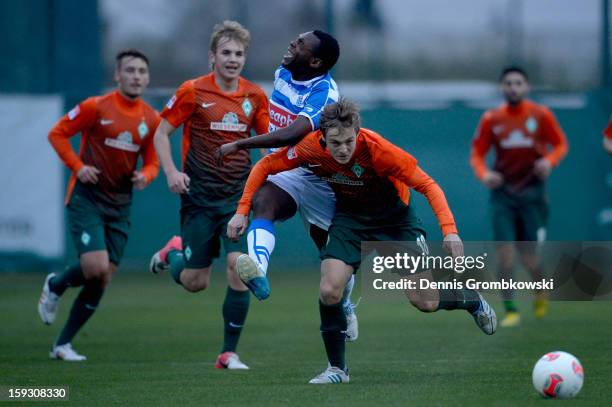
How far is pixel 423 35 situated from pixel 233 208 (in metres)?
11.0

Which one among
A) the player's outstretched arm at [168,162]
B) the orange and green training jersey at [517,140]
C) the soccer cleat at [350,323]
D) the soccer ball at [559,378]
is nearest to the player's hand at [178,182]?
the player's outstretched arm at [168,162]

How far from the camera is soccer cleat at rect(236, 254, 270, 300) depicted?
24.1 ft

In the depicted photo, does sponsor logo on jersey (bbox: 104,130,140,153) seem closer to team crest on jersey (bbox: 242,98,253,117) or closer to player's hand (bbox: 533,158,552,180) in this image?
team crest on jersey (bbox: 242,98,253,117)

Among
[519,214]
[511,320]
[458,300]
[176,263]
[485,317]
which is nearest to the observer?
[458,300]

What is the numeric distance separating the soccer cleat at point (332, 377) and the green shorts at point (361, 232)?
666 mm

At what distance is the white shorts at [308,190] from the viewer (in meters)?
8.30

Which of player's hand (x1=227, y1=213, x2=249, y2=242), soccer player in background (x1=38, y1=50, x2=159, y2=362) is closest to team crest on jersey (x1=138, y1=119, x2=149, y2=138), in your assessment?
soccer player in background (x1=38, y1=50, x2=159, y2=362)

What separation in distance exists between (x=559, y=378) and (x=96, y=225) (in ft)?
14.6

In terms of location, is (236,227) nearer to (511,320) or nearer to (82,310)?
(82,310)

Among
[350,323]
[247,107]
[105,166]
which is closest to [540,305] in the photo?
[350,323]

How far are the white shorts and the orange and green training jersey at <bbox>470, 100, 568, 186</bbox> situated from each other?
4.59 metres

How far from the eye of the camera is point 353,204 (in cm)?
800

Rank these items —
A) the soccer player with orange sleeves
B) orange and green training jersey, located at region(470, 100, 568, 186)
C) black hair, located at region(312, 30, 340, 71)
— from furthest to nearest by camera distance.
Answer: orange and green training jersey, located at region(470, 100, 568, 186), black hair, located at region(312, 30, 340, 71), the soccer player with orange sleeves

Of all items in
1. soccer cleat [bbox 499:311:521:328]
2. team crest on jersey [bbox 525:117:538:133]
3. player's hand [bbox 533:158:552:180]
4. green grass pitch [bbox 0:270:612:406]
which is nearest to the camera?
green grass pitch [bbox 0:270:612:406]
